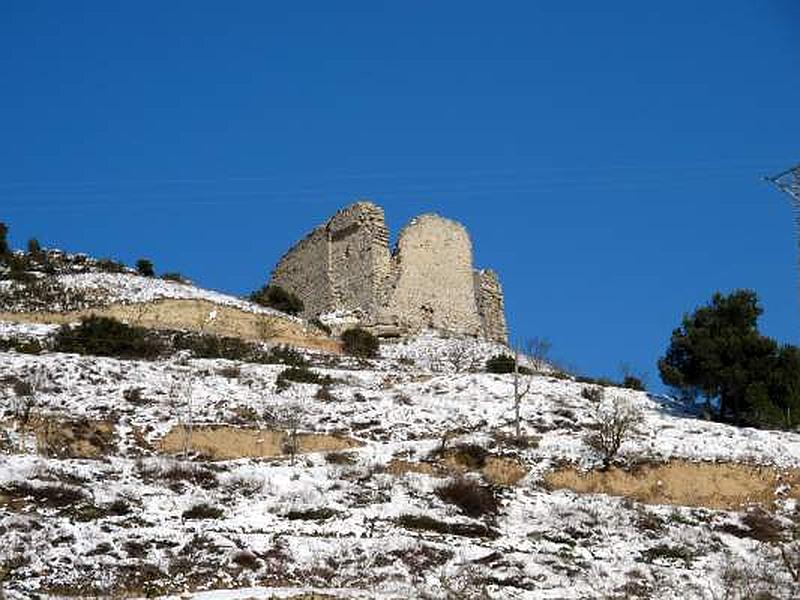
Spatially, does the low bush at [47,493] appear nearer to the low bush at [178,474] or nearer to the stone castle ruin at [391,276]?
the low bush at [178,474]

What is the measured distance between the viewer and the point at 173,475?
96.2 feet

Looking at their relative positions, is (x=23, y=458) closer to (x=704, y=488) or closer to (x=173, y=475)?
(x=173, y=475)

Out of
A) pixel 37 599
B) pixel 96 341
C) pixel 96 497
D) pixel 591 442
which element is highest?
pixel 96 341

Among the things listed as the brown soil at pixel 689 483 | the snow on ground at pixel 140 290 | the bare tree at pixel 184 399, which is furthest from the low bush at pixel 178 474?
the snow on ground at pixel 140 290

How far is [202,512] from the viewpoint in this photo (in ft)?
86.7

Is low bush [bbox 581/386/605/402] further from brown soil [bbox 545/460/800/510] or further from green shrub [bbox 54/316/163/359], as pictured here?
green shrub [bbox 54/316/163/359]

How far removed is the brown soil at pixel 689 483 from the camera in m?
32.0

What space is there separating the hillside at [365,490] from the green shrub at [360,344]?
431 centimetres

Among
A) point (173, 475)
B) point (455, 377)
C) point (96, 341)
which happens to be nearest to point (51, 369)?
point (96, 341)

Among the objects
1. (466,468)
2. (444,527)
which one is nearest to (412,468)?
(466,468)

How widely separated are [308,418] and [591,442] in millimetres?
8112

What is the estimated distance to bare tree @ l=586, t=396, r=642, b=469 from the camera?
3384 cm

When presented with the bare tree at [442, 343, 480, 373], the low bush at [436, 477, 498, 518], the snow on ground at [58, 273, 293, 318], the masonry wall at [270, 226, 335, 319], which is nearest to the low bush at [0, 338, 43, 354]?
the snow on ground at [58, 273, 293, 318]

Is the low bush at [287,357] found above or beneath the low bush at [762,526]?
Result: above
